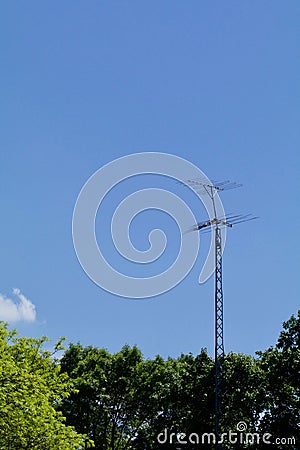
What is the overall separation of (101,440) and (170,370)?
7.74 metres

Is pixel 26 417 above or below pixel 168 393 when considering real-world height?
below

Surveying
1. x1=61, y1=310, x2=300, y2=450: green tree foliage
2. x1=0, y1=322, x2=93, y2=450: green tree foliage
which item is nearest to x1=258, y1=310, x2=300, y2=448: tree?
x1=61, y1=310, x2=300, y2=450: green tree foliage

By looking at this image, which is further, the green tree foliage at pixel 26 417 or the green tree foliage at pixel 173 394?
the green tree foliage at pixel 173 394

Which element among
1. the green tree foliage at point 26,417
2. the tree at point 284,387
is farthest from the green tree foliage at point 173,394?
the green tree foliage at point 26,417

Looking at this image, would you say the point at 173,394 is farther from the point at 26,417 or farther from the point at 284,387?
the point at 26,417

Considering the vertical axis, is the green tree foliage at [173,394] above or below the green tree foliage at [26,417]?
above

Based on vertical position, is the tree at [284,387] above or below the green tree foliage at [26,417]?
above

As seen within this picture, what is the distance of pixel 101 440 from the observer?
1650 inches

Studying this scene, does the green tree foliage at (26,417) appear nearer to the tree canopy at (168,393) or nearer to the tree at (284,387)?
the tree canopy at (168,393)

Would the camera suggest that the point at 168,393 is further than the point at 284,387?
Yes

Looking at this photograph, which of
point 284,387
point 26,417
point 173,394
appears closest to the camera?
point 26,417

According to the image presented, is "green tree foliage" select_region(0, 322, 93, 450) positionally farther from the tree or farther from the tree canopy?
the tree

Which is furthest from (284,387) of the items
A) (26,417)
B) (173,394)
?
(26,417)

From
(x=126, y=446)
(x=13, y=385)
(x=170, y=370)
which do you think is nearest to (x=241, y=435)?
(x=170, y=370)
